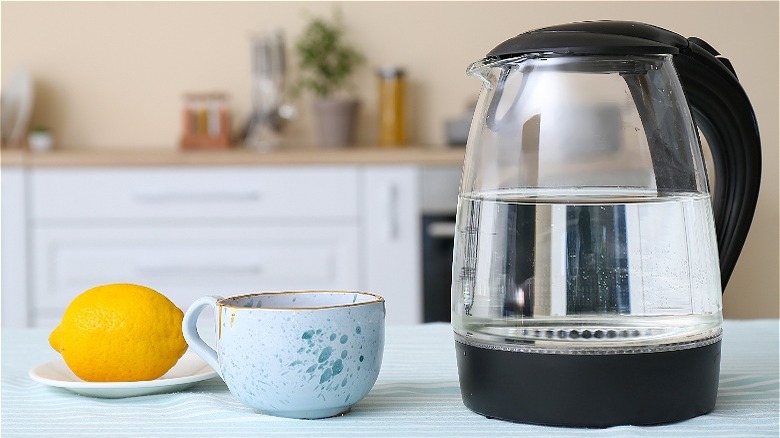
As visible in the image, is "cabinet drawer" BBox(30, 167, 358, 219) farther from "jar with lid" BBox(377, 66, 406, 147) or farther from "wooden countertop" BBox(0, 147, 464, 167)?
"jar with lid" BBox(377, 66, 406, 147)

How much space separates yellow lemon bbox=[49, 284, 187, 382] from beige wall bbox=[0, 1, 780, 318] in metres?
2.24

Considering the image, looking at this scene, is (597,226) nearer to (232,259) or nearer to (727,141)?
(727,141)

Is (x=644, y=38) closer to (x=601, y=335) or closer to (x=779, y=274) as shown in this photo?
(x=601, y=335)

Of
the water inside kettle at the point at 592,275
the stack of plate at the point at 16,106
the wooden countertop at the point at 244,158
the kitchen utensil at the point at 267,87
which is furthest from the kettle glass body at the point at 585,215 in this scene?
the stack of plate at the point at 16,106

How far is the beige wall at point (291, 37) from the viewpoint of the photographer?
9.35ft

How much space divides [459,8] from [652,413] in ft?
7.93

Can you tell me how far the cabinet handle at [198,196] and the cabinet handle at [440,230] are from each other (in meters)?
0.43

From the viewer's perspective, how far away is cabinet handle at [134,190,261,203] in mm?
2441

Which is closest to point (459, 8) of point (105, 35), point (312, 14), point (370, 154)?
point (312, 14)

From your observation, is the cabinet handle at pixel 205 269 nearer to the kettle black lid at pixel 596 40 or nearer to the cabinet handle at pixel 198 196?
the cabinet handle at pixel 198 196

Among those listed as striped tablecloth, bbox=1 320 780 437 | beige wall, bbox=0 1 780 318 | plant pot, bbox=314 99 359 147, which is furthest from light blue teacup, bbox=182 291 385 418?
beige wall, bbox=0 1 780 318

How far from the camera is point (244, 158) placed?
2.43 metres

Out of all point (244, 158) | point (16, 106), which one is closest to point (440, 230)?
point (244, 158)

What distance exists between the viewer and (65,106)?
2973mm
